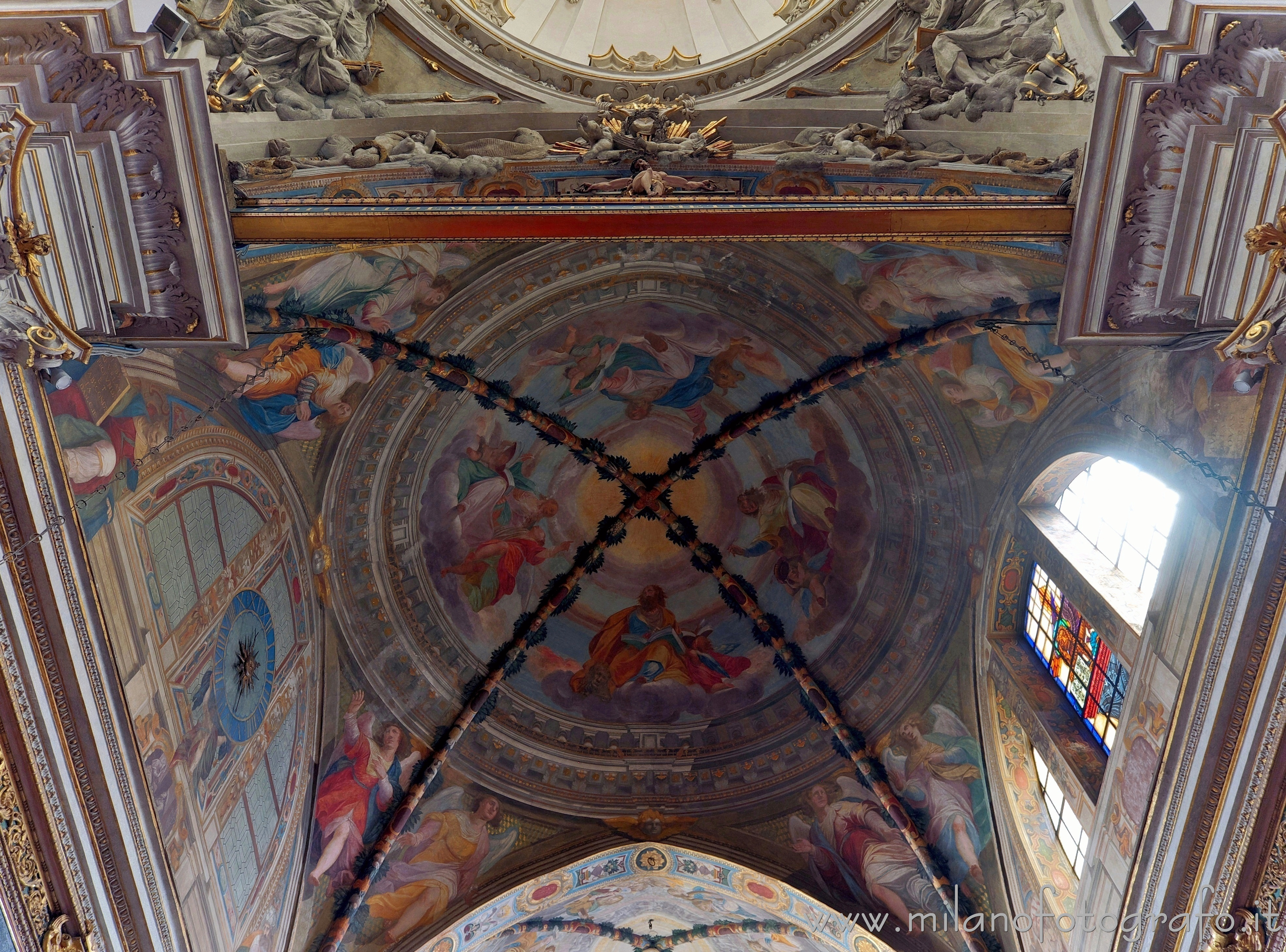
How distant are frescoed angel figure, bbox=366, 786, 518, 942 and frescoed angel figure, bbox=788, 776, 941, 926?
4284 millimetres

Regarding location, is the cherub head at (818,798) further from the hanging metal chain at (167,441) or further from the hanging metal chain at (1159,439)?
the hanging metal chain at (167,441)

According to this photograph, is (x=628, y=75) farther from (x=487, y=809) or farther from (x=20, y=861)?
(x=487, y=809)

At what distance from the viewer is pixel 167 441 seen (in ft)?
29.3

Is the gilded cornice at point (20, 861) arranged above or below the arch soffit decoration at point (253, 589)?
below

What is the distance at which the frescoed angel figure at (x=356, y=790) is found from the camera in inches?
449

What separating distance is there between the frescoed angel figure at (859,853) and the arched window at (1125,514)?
458 centimetres

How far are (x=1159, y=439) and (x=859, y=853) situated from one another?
23.0ft

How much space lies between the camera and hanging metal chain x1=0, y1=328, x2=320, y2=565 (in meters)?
7.05

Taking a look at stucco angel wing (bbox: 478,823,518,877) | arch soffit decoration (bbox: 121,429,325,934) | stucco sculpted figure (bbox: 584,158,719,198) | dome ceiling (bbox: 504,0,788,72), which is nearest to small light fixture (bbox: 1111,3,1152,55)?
stucco sculpted figure (bbox: 584,158,719,198)

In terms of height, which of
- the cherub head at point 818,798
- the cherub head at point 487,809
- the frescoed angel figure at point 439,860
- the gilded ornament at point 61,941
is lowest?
the gilded ornament at point 61,941

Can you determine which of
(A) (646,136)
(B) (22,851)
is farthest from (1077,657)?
(B) (22,851)

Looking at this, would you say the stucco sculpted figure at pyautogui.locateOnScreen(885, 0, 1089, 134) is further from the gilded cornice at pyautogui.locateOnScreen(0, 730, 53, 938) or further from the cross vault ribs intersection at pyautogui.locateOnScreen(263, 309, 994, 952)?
the gilded cornice at pyautogui.locateOnScreen(0, 730, 53, 938)

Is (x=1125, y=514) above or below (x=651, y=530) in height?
below

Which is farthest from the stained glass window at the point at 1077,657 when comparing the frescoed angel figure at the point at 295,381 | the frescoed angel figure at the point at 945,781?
the frescoed angel figure at the point at 295,381
